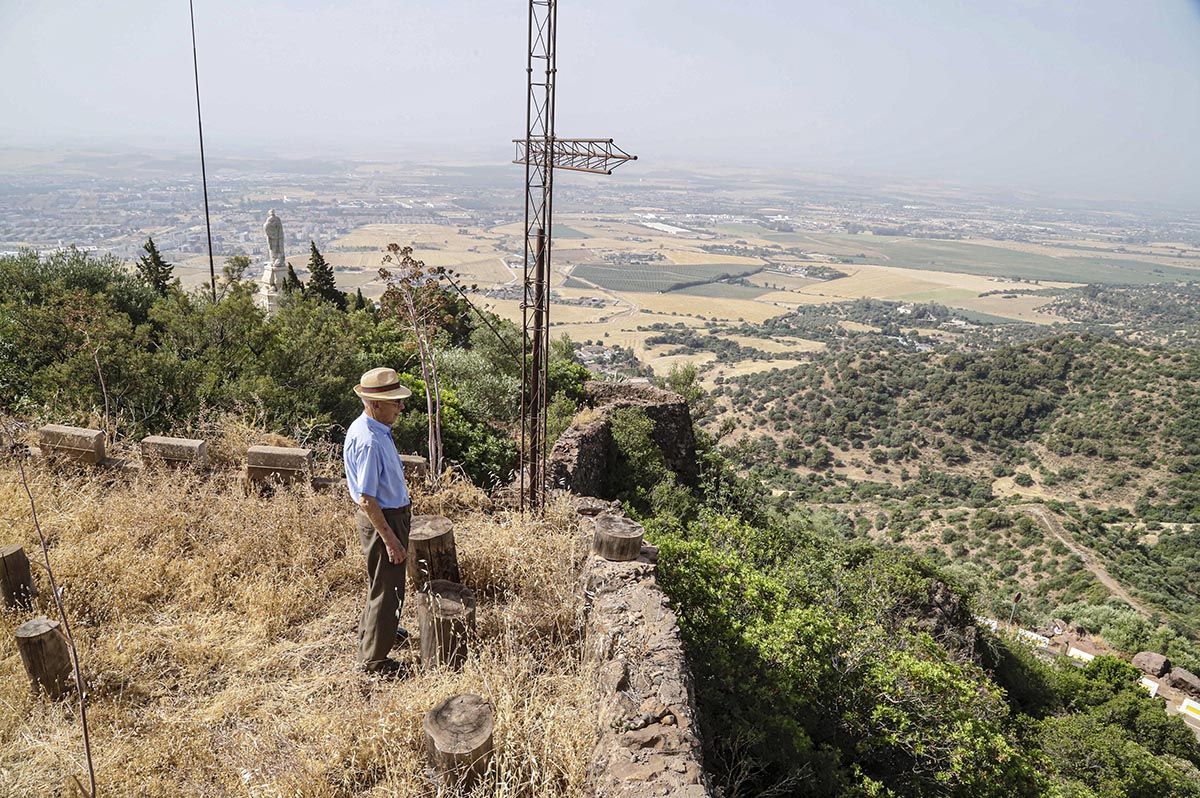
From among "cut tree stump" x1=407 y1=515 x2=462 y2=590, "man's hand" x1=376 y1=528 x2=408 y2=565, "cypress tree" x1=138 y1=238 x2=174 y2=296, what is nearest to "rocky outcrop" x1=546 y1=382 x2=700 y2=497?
"cut tree stump" x1=407 y1=515 x2=462 y2=590

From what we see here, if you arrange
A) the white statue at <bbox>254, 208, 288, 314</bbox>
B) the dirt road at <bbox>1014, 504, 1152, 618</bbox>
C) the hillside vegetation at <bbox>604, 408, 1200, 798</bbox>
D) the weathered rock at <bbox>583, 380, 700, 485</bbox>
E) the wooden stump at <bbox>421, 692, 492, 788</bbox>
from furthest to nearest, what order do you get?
the dirt road at <bbox>1014, 504, 1152, 618</bbox>, the white statue at <bbox>254, 208, 288, 314</bbox>, the weathered rock at <bbox>583, 380, 700, 485</bbox>, the hillside vegetation at <bbox>604, 408, 1200, 798</bbox>, the wooden stump at <bbox>421, 692, 492, 788</bbox>

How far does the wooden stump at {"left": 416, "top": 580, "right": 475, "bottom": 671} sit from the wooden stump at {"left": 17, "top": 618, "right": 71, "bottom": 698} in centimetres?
190

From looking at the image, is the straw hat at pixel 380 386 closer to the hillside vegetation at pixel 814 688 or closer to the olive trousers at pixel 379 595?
the olive trousers at pixel 379 595

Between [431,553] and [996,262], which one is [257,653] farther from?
[996,262]

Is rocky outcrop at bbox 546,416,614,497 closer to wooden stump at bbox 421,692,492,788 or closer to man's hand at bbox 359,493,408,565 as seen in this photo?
man's hand at bbox 359,493,408,565

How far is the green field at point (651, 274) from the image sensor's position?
112m

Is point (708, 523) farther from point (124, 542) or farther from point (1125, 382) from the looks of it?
point (1125, 382)

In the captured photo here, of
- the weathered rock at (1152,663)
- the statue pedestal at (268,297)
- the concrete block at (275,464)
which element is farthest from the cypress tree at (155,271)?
the weathered rock at (1152,663)

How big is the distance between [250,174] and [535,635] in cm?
14680

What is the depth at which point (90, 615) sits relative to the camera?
14.6 ft

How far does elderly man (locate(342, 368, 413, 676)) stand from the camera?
13.1 feet

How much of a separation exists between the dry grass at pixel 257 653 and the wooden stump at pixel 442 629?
137 millimetres

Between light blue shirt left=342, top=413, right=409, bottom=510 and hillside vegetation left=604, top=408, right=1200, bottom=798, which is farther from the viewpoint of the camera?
hillside vegetation left=604, top=408, right=1200, bottom=798

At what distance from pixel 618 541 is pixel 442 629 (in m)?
1.47
